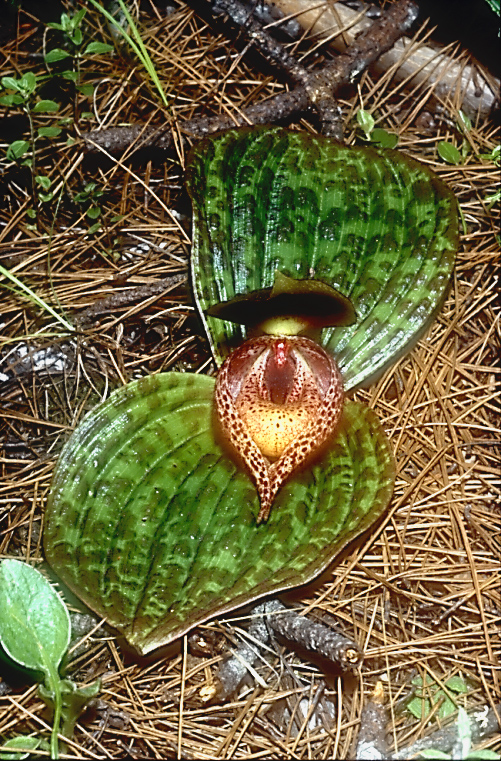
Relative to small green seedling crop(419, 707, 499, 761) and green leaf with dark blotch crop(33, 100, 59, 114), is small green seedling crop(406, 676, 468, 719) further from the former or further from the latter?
green leaf with dark blotch crop(33, 100, 59, 114)

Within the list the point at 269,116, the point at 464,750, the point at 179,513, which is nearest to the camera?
the point at 464,750

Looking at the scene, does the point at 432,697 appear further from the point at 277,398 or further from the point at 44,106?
the point at 44,106

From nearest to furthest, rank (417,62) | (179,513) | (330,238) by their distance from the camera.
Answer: (179,513) → (330,238) → (417,62)

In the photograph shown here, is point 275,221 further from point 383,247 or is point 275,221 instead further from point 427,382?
point 427,382

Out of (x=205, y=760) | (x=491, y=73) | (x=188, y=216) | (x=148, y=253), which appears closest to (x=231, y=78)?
(x=188, y=216)

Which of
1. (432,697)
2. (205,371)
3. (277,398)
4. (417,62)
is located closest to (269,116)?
(417,62)

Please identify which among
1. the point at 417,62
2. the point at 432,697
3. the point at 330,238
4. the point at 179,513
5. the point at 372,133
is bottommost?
the point at 432,697

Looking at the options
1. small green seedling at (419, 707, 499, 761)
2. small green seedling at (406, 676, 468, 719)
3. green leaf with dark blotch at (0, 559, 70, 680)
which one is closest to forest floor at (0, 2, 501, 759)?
small green seedling at (406, 676, 468, 719)
